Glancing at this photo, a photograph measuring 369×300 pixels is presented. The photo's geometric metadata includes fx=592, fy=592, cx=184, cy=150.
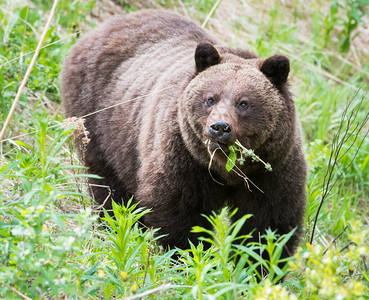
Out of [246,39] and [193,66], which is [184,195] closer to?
[193,66]

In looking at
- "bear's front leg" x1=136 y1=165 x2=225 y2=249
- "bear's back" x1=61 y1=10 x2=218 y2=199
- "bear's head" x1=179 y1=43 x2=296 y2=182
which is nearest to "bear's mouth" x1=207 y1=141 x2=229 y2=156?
"bear's head" x1=179 y1=43 x2=296 y2=182

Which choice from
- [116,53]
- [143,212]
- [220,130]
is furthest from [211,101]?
[116,53]

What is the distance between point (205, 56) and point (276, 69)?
2.17 ft

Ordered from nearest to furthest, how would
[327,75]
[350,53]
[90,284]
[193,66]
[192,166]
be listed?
[90,284]
[192,166]
[193,66]
[327,75]
[350,53]

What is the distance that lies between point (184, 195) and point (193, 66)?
1.34 m

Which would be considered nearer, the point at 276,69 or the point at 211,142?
the point at 211,142

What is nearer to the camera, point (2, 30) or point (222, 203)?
point (222, 203)

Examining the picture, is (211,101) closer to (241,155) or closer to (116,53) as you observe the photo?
(241,155)

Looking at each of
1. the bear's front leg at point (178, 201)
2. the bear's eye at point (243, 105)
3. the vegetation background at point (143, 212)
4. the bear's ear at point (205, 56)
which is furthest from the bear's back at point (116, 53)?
the bear's eye at point (243, 105)

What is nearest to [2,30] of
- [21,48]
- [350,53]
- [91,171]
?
[21,48]

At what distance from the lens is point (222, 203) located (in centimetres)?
567

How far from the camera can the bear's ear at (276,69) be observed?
5.27m

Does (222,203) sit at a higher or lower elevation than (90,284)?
lower

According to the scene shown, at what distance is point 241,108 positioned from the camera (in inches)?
198
